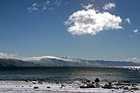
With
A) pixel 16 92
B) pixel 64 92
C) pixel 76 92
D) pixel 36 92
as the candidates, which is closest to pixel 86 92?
pixel 76 92

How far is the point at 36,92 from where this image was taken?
37.6 metres

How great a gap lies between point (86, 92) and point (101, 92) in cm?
298

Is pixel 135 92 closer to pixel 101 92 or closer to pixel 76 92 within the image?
pixel 101 92

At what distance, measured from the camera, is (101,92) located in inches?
1528

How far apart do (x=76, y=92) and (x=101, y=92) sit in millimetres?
4899

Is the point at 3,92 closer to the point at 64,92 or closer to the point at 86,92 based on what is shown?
the point at 64,92

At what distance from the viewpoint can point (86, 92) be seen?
38.5 metres

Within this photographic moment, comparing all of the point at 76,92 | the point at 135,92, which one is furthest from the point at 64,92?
the point at 135,92

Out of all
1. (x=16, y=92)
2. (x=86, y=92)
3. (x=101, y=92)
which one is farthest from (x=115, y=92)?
(x=16, y=92)

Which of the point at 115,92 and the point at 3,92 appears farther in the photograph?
the point at 115,92

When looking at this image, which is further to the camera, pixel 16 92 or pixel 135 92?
pixel 135 92

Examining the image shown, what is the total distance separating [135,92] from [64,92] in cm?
1408

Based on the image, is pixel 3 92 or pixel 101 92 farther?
pixel 101 92

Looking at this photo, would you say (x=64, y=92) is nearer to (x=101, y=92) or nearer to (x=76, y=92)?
(x=76, y=92)
